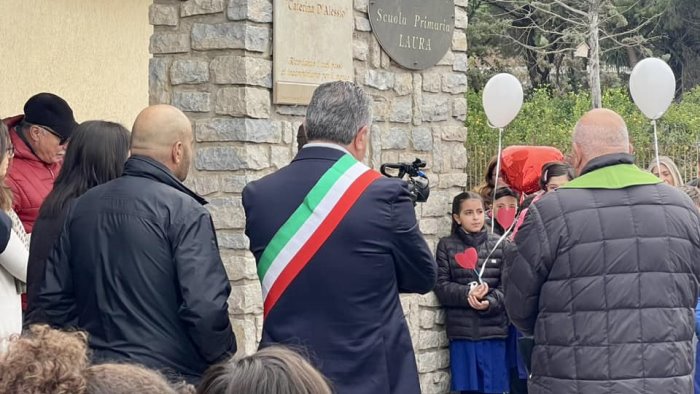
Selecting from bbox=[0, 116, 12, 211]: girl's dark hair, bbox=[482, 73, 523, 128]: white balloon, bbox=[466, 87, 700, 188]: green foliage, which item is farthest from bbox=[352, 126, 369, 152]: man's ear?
bbox=[466, 87, 700, 188]: green foliage

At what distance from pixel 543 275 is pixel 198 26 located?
262 centimetres

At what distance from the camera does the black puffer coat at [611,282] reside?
13.3 feet

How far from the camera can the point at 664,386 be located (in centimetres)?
404

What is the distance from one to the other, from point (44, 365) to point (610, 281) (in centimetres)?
282

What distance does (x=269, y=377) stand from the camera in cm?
207

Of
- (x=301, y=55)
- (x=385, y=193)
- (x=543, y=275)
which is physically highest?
(x=301, y=55)

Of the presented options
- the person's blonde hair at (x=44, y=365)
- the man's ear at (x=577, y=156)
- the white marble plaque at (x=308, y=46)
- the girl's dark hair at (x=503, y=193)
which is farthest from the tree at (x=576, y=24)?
the person's blonde hair at (x=44, y=365)

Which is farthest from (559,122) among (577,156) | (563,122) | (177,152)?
(177,152)

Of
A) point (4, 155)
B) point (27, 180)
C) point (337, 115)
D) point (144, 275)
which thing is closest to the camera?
point (144, 275)

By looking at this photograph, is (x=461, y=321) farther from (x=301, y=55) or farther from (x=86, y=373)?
(x=86, y=373)

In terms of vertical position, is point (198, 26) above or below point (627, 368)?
above

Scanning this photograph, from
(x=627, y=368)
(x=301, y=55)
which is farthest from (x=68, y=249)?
(x=301, y=55)

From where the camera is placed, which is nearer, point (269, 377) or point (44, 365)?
point (44, 365)

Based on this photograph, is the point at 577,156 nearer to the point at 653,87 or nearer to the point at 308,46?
the point at 308,46
